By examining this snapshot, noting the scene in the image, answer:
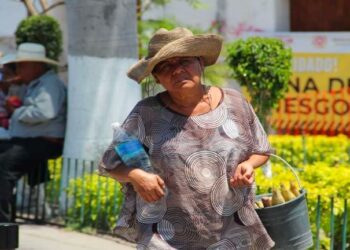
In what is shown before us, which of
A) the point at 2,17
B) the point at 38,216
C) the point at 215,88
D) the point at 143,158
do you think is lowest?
the point at 38,216

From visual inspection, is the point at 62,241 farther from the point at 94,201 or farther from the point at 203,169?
the point at 203,169

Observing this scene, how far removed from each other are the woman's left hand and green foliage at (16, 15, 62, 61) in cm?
678

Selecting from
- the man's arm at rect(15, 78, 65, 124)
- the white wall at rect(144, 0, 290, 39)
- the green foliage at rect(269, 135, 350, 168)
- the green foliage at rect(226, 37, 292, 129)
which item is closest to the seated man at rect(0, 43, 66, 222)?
the man's arm at rect(15, 78, 65, 124)

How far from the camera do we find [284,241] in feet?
15.7

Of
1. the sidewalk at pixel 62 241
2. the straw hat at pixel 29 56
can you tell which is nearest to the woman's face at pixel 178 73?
the sidewalk at pixel 62 241

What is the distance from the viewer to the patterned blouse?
452 cm

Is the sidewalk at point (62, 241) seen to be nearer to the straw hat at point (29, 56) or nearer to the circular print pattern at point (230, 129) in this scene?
the straw hat at point (29, 56)

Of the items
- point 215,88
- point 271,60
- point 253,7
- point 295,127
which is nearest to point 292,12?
point 253,7

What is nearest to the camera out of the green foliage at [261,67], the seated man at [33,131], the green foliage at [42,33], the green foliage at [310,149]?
the seated man at [33,131]

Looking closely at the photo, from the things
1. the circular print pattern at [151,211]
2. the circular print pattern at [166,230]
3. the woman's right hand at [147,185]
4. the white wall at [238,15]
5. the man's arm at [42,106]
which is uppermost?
the white wall at [238,15]

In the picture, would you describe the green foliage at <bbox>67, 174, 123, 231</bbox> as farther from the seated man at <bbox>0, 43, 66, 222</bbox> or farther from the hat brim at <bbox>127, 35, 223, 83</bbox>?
the hat brim at <bbox>127, 35, 223, 83</bbox>

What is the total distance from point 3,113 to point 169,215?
4.77 m

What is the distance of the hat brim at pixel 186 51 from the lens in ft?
14.8

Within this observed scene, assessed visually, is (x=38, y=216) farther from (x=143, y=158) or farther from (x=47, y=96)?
(x=143, y=158)
